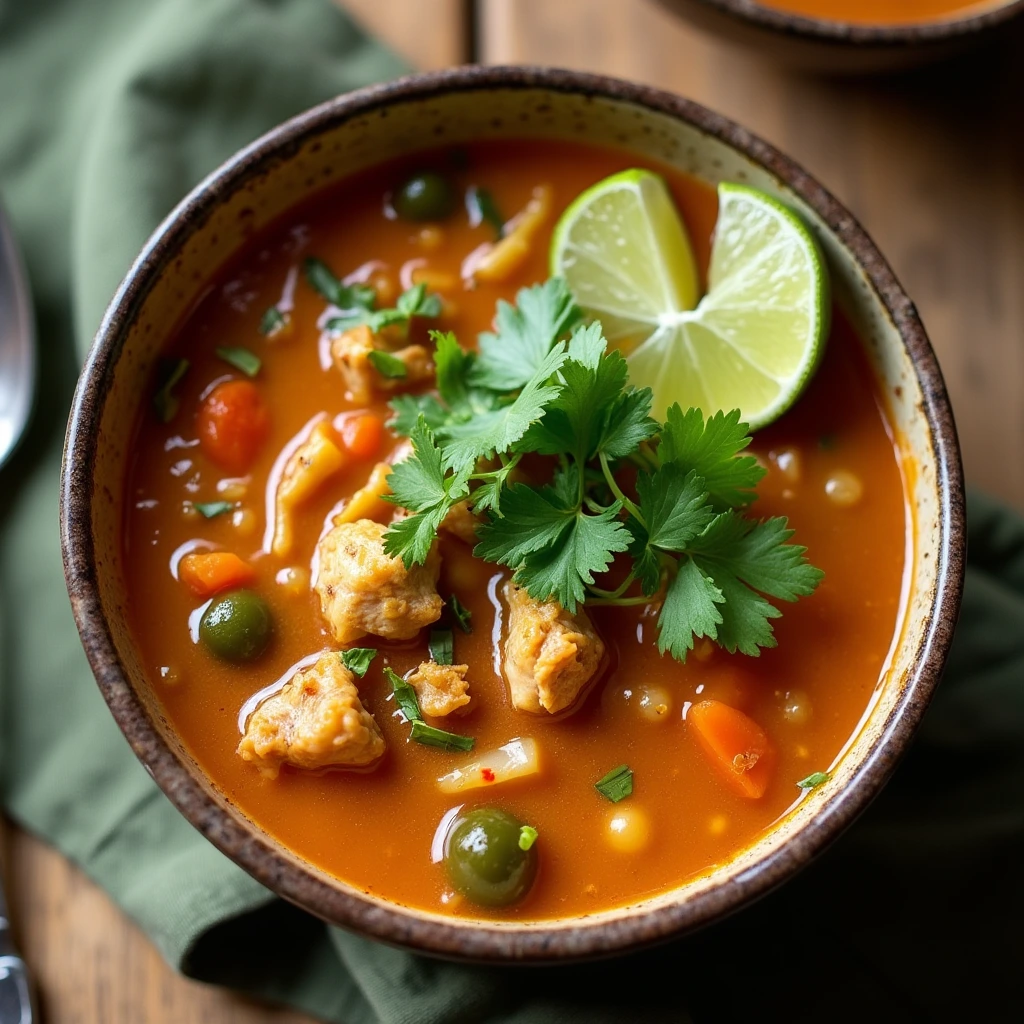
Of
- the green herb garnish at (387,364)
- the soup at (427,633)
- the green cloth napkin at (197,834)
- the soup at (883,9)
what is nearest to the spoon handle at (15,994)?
the green cloth napkin at (197,834)

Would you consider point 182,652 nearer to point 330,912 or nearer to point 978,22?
point 330,912

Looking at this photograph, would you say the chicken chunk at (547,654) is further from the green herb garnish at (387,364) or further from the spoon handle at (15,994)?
the spoon handle at (15,994)

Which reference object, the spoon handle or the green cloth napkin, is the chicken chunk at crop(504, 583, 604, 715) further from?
the spoon handle

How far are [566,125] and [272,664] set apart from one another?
149 centimetres

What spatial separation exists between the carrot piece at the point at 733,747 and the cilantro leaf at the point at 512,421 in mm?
725

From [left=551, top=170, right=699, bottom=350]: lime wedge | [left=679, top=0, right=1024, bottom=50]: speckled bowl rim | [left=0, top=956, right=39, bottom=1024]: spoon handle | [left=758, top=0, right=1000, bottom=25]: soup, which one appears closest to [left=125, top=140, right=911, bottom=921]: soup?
[left=551, top=170, right=699, bottom=350]: lime wedge

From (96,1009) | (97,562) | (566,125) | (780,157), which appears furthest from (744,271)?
(96,1009)

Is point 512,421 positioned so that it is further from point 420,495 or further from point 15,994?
point 15,994

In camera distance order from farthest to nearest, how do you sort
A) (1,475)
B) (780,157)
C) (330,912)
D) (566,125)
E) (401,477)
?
(1,475)
(566,125)
(780,157)
(401,477)
(330,912)

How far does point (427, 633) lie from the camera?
282 cm

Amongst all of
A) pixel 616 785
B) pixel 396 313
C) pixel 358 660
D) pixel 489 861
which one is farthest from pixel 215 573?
pixel 616 785

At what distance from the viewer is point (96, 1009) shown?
10.6 ft

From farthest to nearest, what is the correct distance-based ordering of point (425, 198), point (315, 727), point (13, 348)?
point (13, 348)
point (425, 198)
point (315, 727)

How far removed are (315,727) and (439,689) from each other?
0.93ft
